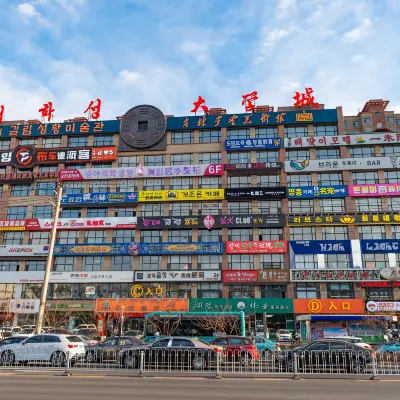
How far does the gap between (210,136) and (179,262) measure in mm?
16524

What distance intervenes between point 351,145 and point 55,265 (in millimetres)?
38483

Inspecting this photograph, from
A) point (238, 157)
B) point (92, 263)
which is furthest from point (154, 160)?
point (92, 263)

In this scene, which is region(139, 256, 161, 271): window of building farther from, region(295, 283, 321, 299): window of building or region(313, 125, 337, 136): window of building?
region(313, 125, 337, 136): window of building

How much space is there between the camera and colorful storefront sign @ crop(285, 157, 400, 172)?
49.3 metres

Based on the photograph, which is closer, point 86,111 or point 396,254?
point 396,254

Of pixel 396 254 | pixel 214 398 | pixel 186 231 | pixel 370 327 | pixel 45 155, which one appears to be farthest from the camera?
pixel 45 155

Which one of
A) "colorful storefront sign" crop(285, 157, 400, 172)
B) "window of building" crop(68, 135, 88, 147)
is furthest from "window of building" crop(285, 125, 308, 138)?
"window of building" crop(68, 135, 88, 147)

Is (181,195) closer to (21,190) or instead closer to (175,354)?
(21,190)

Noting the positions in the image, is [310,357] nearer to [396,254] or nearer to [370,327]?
[370,327]

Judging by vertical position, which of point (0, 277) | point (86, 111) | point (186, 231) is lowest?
point (0, 277)

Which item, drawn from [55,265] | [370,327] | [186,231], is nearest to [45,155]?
[55,265]

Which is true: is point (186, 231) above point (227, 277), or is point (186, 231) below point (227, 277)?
above

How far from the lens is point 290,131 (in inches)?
2089

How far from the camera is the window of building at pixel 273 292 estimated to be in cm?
4712
